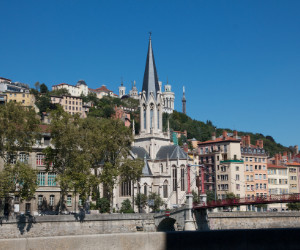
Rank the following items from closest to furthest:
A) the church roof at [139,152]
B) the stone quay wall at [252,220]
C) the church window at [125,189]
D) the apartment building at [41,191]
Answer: the apartment building at [41,191] → the stone quay wall at [252,220] → the church window at [125,189] → the church roof at [139,152]

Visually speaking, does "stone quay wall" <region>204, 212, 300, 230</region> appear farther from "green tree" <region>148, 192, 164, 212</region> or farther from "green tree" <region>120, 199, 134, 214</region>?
"green tree" <region>120, 199, 134, 214</region>

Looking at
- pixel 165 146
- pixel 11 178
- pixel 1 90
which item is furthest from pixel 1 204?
pixel 1 90

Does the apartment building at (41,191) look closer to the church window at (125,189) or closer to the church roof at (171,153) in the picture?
the church window at (125,189)

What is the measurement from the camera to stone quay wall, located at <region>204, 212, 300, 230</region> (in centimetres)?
6494

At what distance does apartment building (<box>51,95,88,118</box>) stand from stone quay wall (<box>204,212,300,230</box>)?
10245 centimetres

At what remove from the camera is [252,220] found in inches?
2581

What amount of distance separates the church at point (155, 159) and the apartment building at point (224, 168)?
743 cm

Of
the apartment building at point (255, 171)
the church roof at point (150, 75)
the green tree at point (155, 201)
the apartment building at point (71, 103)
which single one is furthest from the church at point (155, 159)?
the apartment building at point (71, 103)

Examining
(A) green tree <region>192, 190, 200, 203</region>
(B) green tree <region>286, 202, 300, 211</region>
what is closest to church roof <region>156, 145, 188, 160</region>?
(A) green tree <region>192, 190, 200, 203</region>

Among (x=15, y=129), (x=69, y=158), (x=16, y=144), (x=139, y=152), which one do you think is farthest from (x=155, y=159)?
(x=15, y=129)

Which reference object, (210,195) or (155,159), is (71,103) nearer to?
(155,159)

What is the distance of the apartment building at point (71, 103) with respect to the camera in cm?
16212

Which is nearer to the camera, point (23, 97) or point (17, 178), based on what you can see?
point (17, 178)

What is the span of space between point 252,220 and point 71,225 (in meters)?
26.8
